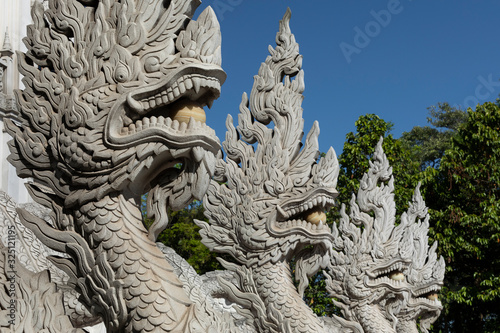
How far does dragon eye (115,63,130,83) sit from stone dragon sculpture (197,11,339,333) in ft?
10.5

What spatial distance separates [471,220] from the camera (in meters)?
14.5

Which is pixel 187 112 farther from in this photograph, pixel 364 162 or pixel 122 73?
pixel 364 162

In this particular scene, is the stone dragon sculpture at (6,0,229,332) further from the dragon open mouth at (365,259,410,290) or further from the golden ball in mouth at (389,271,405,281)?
the golden ball in mouth at (389,271,405,281)

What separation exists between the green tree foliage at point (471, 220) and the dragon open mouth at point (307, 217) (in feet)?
31.5

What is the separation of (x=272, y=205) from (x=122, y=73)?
10.7 ft

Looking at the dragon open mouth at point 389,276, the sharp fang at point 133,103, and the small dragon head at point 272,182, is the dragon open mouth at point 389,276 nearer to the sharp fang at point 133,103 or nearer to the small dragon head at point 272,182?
the small dragon head at point 272,182

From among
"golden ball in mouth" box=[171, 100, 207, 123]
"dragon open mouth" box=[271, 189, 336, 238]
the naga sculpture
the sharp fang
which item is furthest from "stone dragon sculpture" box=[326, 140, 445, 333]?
the sharp fang

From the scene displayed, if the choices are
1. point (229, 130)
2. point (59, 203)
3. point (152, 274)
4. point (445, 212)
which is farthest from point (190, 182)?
point (445, 212)

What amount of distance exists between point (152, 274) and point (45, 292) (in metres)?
0.50

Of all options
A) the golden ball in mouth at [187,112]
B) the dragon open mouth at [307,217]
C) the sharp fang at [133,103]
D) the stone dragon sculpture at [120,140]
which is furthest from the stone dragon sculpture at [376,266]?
the sharp fang at [133,103]

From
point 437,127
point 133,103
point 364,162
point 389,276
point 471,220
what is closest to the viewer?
point 133,103

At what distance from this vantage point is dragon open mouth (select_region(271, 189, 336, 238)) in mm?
5734

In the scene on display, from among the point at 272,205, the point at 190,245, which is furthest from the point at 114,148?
the point at 190,245

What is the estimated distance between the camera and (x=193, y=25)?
279cm
